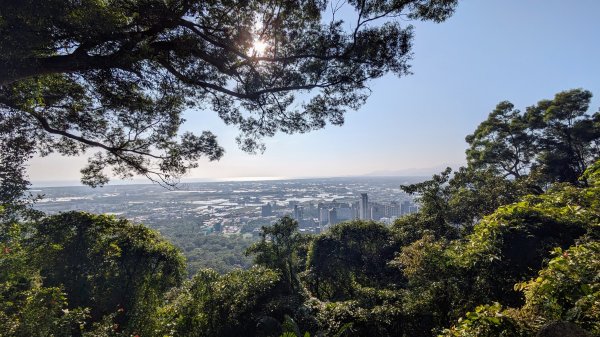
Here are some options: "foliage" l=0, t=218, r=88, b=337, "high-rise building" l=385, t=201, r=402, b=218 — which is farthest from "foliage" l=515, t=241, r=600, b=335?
"high-rise building" l=385, t=201, r=402, b=218

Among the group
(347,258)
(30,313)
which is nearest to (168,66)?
(30,313)

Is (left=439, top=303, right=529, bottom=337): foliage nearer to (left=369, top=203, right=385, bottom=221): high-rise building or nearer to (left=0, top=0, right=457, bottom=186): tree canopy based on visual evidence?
(left=0, top=0, right=457, bottom=186): tree canopy

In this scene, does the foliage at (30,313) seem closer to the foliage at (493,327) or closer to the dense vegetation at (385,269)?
the dense vegetation at (385,269)

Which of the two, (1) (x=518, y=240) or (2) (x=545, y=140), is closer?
(1) (x=518, y=240)

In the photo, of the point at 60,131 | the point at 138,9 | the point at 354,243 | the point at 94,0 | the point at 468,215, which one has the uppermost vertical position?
the point at 138,9

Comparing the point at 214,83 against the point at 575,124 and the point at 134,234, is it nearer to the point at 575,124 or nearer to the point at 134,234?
the point at 134,234

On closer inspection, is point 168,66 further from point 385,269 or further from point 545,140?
point 545,140

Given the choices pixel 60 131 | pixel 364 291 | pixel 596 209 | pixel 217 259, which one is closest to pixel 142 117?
pixel 60 131

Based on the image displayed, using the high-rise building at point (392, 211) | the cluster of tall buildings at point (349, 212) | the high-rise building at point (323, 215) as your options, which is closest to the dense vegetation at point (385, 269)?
the cluster of tall buildings at point (349, 212)
